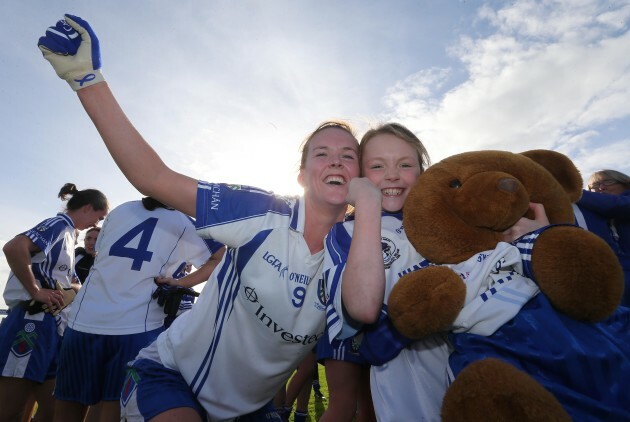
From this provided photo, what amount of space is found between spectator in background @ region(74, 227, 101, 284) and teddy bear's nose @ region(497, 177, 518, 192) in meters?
7.34

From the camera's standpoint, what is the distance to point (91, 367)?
3119mm

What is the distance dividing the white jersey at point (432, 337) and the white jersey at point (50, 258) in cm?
404

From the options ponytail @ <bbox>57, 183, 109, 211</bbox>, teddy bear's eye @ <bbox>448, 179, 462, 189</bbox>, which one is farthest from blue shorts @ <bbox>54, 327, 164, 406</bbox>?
teddy bear's eye @ <bbox>448, 179, 462, 189</bbox>

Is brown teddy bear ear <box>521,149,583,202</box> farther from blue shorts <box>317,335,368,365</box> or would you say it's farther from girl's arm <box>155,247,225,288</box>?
girl's arm <box>155,247,225,288</box>

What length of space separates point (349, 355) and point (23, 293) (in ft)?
13.5

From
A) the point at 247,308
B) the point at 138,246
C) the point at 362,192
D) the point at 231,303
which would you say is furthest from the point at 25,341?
the point at 362,192

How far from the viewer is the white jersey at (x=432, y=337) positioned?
1.27m

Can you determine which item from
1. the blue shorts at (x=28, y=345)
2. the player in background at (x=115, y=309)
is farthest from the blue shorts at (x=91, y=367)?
the blue shorts at (x=28, y=345)

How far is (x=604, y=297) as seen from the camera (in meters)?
1.12

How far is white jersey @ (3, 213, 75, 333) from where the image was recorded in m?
4.16

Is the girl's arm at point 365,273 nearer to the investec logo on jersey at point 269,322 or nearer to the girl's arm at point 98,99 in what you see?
the investec logo on jersey at point 269,322

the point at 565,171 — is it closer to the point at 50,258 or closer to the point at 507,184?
the point at 507,184

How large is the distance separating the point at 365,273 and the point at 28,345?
177 inches

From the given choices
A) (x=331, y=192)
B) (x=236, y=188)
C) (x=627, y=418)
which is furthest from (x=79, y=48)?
(x=627, y=418)
